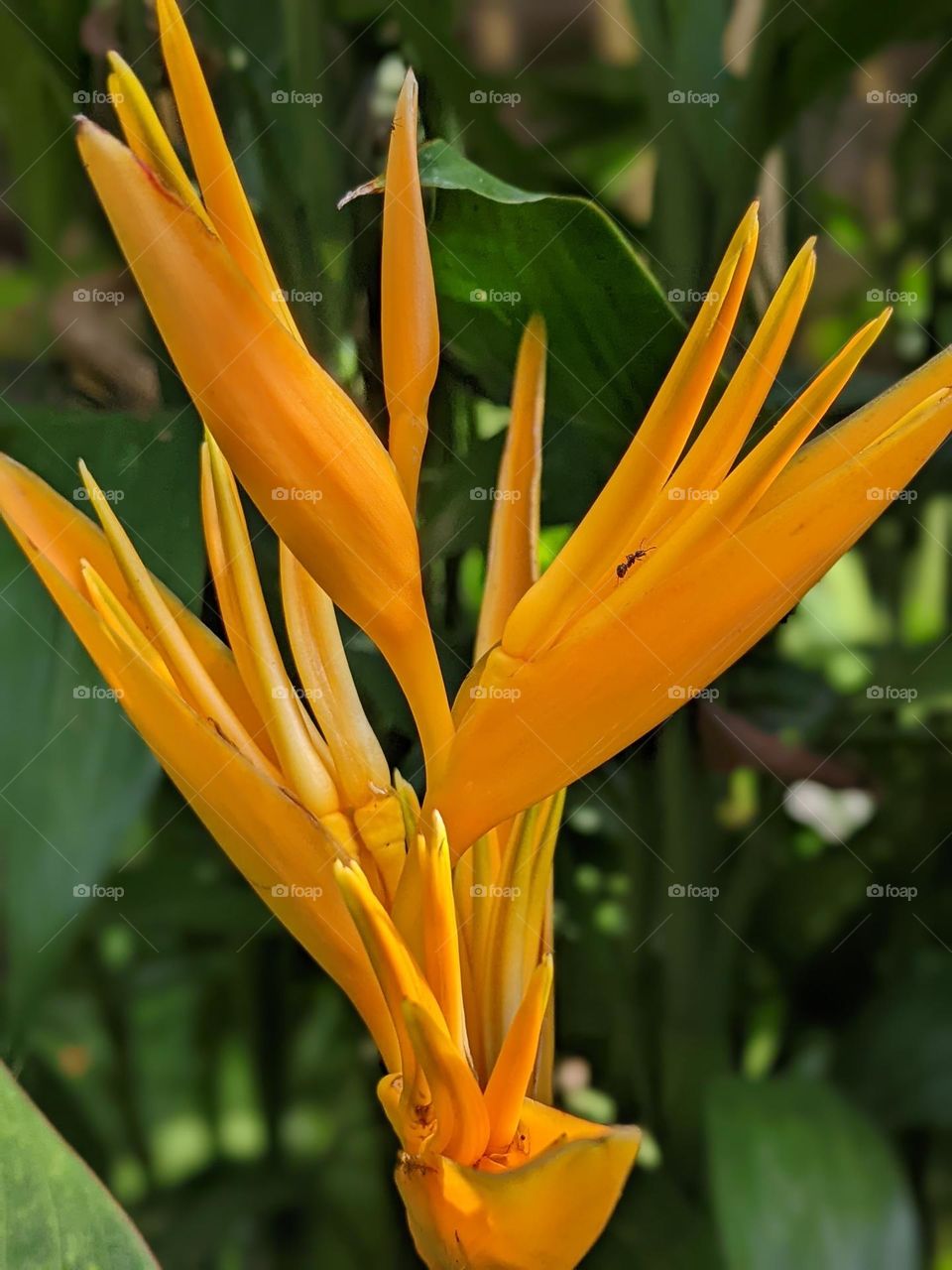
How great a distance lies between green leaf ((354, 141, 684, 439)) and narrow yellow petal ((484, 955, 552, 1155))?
0.20 m

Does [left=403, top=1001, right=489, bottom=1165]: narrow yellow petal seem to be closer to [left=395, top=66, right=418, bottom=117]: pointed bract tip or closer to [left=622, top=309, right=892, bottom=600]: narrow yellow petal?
[left=622, top=309, right=892, bottom=600]: narrow yellow petal

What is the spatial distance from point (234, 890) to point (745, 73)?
39 cm

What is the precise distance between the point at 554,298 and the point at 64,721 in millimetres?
252

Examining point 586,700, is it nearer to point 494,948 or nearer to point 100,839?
point 494,948

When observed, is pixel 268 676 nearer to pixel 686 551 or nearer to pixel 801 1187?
pixel 686 551

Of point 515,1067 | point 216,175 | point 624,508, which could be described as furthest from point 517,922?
point 216,175

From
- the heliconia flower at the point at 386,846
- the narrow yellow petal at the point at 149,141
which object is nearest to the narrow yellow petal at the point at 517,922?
the heliconia flower at the point at 386,846

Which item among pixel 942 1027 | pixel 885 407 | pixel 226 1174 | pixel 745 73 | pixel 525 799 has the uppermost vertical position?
pixel 745 73

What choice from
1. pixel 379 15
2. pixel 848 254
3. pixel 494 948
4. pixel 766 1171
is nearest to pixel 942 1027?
pixel 766 1171

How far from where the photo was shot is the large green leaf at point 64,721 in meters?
0.39

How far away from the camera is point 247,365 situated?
0.92 feet

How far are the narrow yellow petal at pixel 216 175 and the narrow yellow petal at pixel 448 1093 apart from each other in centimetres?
22

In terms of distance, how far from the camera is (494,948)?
0.36 metres

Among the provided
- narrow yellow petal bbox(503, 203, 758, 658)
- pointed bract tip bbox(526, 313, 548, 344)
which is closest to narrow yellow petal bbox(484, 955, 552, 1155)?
narrow yellow petal bbox(503, 203, 758, 658)
